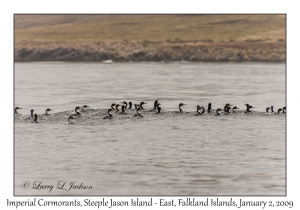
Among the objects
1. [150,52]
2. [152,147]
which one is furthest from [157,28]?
[152,147]

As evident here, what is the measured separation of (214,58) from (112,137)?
47820 millimetres

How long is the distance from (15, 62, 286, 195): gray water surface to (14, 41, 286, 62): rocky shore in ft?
112

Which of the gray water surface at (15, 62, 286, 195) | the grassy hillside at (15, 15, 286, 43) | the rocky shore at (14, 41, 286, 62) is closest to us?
the gray water surface at (15, 62, 286, 195)

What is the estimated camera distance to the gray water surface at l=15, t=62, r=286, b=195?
14.6 metres

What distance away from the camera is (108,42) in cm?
7700

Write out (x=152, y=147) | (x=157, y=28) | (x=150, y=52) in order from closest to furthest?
(x=152, y=147)
(x=150, y=52)
(x=157, y=28)

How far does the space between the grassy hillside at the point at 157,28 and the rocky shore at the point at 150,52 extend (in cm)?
551

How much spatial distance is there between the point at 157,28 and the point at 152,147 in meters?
73.7

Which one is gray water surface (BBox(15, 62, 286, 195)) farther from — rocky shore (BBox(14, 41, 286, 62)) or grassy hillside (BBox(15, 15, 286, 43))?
grassy hillside (BBox(15, 15, 286, 43))

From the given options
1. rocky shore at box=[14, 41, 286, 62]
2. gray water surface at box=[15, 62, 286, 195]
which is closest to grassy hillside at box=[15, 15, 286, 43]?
rocky shore at box=[14, 41, 286, 62]

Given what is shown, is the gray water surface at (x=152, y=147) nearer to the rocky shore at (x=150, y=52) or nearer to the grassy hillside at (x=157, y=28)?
the rocky shore at (x=150, y=52)

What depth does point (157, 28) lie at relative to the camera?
9138cm

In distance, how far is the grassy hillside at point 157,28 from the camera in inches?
3181

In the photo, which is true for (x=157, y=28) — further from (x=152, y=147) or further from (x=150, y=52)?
(x=152, y=147)
